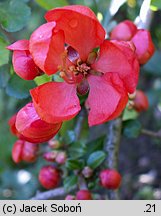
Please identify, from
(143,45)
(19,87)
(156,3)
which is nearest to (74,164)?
(19,87)

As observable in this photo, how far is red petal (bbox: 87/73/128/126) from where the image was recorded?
1.06 metres

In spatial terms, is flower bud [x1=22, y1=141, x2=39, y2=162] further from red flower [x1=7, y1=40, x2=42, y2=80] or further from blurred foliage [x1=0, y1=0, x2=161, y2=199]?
red flower [x1=7, y1=40, x2=42, y2=80]

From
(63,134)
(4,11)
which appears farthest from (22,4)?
(63,134)

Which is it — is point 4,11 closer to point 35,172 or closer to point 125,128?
point 125,128

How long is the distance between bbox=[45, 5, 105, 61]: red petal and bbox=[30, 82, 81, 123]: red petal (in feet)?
0.30

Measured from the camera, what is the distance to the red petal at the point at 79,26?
102cm

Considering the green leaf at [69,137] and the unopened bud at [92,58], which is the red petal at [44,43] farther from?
the green leaf at [69,137]

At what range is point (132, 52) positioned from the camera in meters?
1.07

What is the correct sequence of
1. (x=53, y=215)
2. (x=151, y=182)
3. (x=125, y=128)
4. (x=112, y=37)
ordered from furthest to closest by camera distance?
1. (x=151, y=182)
2. (x=125, y=128)
3. (x=112, y=37)
4. (x=53, y=215)

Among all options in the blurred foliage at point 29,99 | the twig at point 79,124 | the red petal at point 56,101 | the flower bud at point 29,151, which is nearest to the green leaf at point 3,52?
the blurred foliage at point 29,99

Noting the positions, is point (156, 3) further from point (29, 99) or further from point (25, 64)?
point (29, 99)

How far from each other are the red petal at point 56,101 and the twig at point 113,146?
1.49 ft

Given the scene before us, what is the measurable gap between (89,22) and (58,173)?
598mm

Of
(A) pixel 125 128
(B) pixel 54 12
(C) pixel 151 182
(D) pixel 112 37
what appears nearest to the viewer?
(B) pixel 54 12
